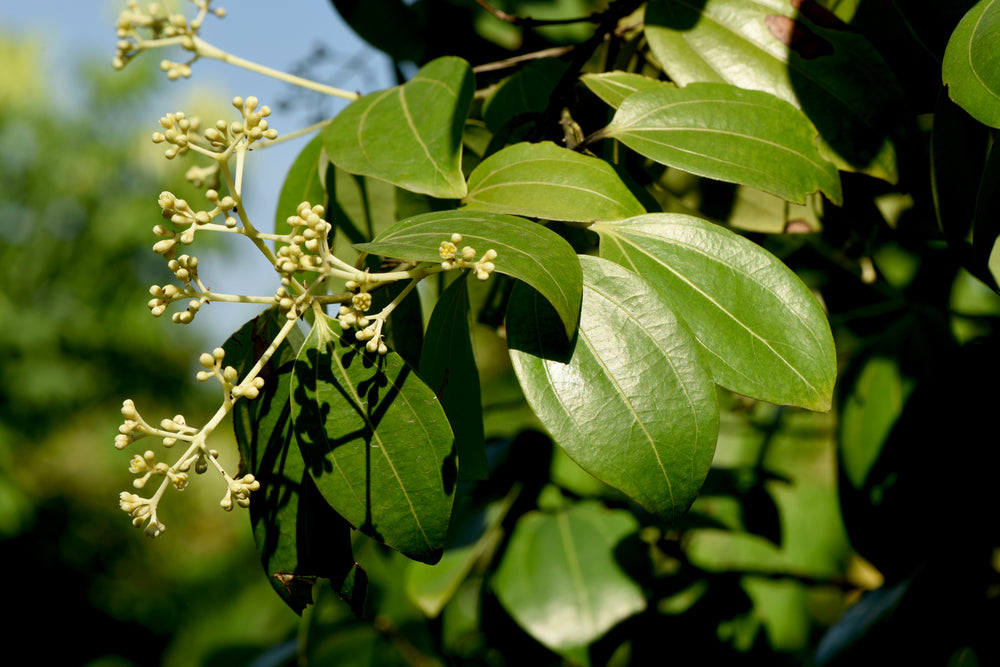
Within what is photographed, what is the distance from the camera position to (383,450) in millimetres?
610

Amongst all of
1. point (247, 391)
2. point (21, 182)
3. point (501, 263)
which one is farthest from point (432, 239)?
point (21, 182)

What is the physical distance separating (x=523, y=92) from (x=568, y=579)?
31.5 inches

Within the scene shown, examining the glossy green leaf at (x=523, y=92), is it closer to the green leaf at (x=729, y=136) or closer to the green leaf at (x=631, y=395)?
the green leaf at (x=729, y=136)

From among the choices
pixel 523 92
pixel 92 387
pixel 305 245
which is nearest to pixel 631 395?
pixel 305 245

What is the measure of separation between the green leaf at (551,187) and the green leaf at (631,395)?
0.26 ft

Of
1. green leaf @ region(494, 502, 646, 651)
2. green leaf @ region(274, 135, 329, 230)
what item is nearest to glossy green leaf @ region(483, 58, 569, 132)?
green leaf @ region(274, 135, 329, 230)

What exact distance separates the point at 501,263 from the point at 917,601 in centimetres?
91

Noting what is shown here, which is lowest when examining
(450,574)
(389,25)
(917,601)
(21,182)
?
(21,182)

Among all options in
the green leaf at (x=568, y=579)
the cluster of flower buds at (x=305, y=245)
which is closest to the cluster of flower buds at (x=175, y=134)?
the cluster of flower buds at (x=305, y=245)

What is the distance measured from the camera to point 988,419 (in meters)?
1.08

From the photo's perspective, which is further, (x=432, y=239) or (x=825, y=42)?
(x=825, y=42)

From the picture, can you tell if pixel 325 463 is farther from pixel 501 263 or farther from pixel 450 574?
pixel 450 574

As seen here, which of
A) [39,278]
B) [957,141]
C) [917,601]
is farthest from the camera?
[39,278]

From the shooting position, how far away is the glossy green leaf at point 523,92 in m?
0.92
